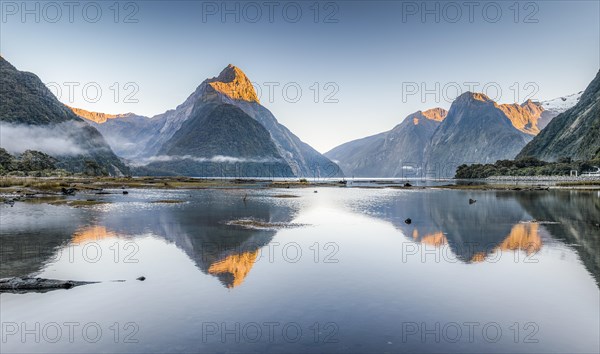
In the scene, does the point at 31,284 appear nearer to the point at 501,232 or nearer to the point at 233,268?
the point at 233,268

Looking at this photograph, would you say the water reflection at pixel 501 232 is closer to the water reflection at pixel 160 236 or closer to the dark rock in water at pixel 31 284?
the water reflection at pixel 160 236

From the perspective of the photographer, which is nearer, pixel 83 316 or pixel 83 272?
pixel 83 316

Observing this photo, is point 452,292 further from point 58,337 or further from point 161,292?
point 58,337

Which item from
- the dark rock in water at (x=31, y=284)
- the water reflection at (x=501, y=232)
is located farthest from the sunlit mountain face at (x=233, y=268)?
the water reflection at (x=501, y=232)

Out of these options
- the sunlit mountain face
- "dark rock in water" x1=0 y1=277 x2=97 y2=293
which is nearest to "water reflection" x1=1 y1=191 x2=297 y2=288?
the sunlit mountain face

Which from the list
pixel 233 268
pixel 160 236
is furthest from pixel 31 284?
pixel 160 236

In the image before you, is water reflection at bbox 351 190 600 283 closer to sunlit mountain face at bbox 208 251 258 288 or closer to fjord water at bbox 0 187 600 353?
fjord water at bbox 0 187 600 353

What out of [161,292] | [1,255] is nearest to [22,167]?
[1,255]
